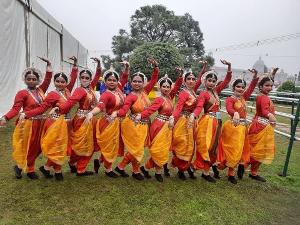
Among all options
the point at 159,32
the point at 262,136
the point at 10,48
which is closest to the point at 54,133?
the point at 262,136

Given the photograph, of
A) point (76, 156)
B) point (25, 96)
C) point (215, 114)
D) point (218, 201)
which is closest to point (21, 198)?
point (76, 156)

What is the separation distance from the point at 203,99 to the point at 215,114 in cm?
33

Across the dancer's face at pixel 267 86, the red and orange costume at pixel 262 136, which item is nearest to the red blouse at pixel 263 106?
the red and orange costume at pixel 262 136

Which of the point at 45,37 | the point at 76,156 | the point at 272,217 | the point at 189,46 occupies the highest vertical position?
the point at 189,46

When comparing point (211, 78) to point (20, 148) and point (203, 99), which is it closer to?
point (203, 99)

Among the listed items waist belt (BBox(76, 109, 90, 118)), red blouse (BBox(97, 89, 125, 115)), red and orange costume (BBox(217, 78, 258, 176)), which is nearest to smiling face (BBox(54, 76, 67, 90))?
waist belt (BBox(76, 109, 90, 118))

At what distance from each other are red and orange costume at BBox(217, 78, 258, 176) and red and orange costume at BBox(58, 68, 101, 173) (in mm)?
1993

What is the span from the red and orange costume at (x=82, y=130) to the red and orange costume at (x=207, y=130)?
1.57 metres

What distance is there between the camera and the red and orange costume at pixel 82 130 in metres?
4.80

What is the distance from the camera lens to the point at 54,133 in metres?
4.61

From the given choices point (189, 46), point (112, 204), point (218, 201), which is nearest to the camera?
point (112, 204)

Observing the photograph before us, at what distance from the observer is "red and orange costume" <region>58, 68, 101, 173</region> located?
4.80 meters

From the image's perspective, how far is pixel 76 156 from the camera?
505 cm

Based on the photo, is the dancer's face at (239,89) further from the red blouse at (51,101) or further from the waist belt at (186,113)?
the red blouse at (51,101)
